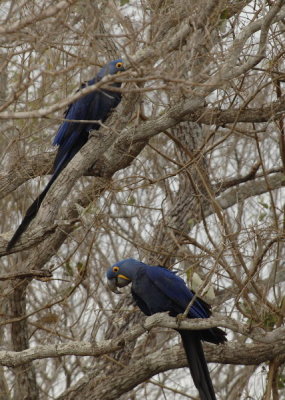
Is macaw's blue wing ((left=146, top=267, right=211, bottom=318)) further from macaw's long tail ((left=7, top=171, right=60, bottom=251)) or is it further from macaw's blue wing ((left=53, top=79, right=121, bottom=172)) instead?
macaw's blue wing ((left=53, top=79, right=121, bottom=172))

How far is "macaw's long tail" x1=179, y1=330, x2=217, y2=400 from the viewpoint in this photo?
4672 mm

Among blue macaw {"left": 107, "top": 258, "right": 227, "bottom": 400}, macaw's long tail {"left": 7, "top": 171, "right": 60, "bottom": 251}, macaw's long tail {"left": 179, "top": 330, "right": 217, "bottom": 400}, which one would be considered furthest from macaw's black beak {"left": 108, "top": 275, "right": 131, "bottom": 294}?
macaw's long tail {"left": 7, "top": 171, "right": 60, "bottom": 251}

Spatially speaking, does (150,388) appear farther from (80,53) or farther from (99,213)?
(80,53)

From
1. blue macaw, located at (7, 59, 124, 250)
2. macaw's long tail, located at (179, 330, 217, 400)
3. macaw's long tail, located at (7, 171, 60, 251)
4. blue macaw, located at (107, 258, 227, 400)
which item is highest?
blue macaw, located at (7, 59, 124, 250)

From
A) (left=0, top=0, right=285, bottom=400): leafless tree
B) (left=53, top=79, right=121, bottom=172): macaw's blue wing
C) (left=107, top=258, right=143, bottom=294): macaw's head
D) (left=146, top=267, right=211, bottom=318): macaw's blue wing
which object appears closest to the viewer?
(left=0, top=0, right=285, bottom=400): leafless tree

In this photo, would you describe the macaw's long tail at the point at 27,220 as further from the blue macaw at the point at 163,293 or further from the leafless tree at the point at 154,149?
the blue macaw at the point at 163,293

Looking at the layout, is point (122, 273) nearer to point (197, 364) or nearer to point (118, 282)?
point (118, 282)

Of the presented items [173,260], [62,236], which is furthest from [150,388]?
[62,236]

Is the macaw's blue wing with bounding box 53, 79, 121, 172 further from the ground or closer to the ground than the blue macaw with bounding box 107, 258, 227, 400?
further from the ground

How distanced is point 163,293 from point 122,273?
0.33 m

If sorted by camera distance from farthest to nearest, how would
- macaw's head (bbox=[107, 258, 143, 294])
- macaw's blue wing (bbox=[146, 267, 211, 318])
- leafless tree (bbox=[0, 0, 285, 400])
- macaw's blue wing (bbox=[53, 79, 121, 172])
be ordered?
macaw's blue wing (bbox=[53, 79, 121, 172]), macaw's head (bbox=[107, 258, 143, 294]), macaw's blue wing (bbox=[146, 267, 211, 318]), leafless tree (bbox=[0, 0, 285, 400])

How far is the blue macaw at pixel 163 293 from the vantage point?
4785 mm

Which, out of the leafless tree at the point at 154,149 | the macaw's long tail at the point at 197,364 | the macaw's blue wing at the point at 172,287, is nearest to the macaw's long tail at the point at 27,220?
the leafless tree at the point at 154,149

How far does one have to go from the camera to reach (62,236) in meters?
6.06
